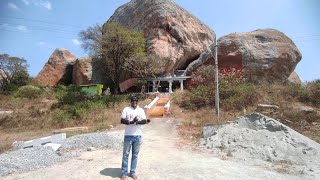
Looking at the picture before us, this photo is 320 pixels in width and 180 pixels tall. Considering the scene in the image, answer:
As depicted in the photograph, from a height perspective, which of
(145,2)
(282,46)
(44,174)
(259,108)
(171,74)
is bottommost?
(44,174)

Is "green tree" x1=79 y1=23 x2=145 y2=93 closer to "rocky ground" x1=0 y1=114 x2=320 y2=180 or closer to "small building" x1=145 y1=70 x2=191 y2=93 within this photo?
"small building" x1=145 y1=70 x2=191 y2=93

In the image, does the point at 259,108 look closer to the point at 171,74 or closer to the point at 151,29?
the point at 171,74

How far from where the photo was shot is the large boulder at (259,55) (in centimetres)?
2497

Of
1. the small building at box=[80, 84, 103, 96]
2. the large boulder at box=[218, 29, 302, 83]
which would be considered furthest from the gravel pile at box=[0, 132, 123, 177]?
the small building at box=[80, 84, 103, 96]

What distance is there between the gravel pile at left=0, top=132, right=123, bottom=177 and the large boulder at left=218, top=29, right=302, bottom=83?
15.9 metres

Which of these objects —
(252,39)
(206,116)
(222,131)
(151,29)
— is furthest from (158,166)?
(151,29)

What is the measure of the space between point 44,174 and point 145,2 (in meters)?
25.7

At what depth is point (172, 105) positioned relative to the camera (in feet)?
69.8

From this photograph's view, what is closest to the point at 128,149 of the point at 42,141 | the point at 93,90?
the point at 42,141

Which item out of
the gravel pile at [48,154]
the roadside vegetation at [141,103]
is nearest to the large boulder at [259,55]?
the roadside vegetation at [141,103]

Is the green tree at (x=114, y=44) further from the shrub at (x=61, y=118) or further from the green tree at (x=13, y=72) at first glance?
the green tree at (x=13, y=72)

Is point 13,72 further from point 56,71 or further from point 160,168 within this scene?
point 160,168

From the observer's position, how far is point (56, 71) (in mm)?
35938

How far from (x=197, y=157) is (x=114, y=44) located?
55.9 feet
